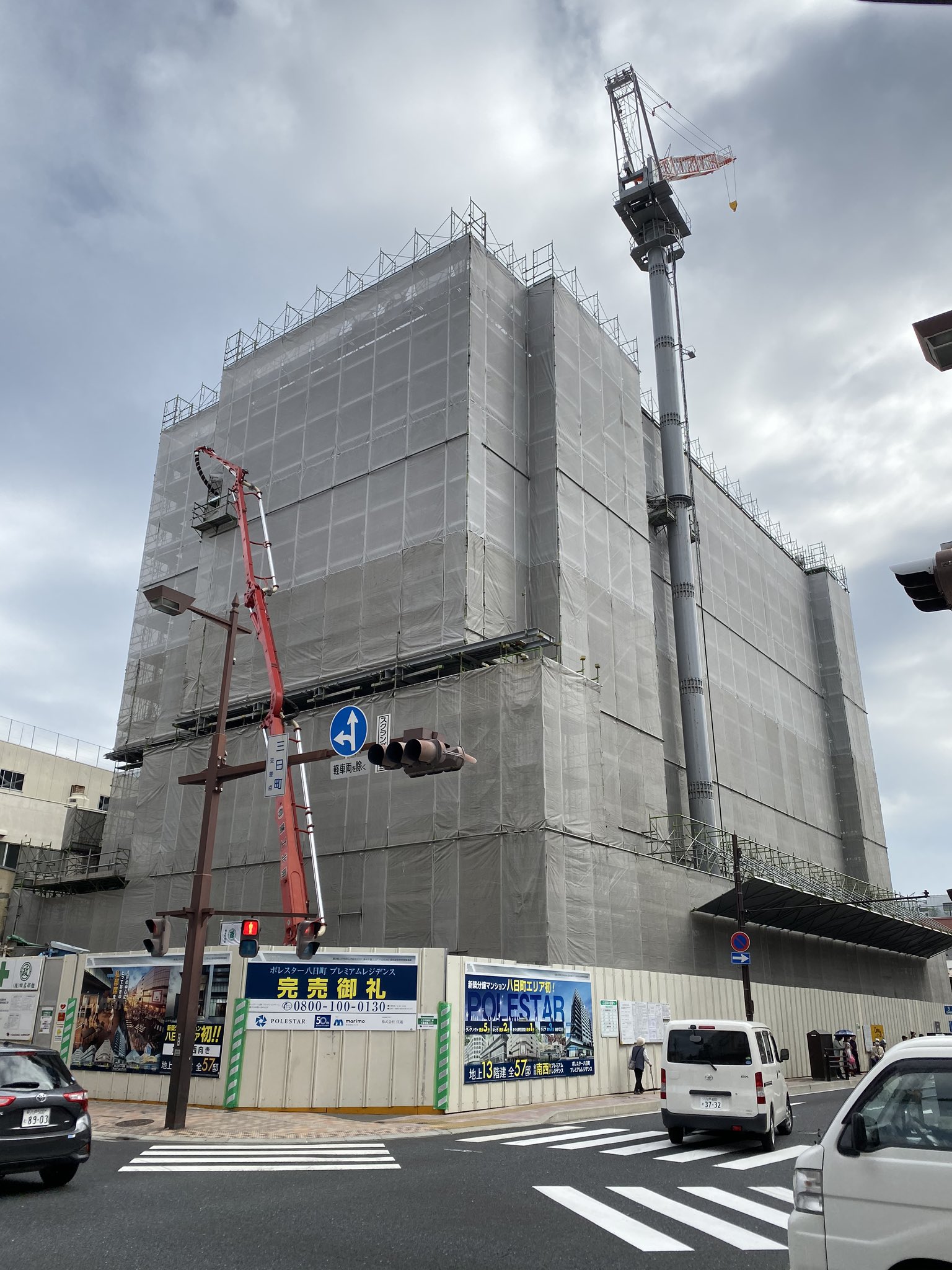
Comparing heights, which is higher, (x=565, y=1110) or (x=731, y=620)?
(x=731, y=620)

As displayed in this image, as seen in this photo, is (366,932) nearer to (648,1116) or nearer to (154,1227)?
(648,1116)

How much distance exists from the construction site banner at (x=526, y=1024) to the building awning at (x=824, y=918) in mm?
10139

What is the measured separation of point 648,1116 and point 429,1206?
1141cm

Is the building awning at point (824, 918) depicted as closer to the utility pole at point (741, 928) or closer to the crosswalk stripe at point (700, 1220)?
the utility pole at point (741, 928)

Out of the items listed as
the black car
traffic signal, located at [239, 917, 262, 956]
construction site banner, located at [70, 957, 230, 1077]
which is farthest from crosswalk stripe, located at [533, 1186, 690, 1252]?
construction site banner, located at [70, 957, 230, 1077]

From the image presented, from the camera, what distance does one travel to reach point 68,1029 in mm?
20094

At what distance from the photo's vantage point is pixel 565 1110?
18.2 metres

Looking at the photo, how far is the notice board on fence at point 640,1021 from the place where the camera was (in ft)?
75.8

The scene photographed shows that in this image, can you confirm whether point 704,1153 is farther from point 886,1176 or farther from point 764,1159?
point 886,1176

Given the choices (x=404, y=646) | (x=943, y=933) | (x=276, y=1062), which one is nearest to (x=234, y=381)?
(x=404, y=646)

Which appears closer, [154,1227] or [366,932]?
[154,1227]

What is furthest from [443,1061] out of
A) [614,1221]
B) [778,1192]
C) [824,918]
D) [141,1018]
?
[824,918]

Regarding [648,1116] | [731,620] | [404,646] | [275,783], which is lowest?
[648,1116]

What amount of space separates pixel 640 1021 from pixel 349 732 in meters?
14.8
